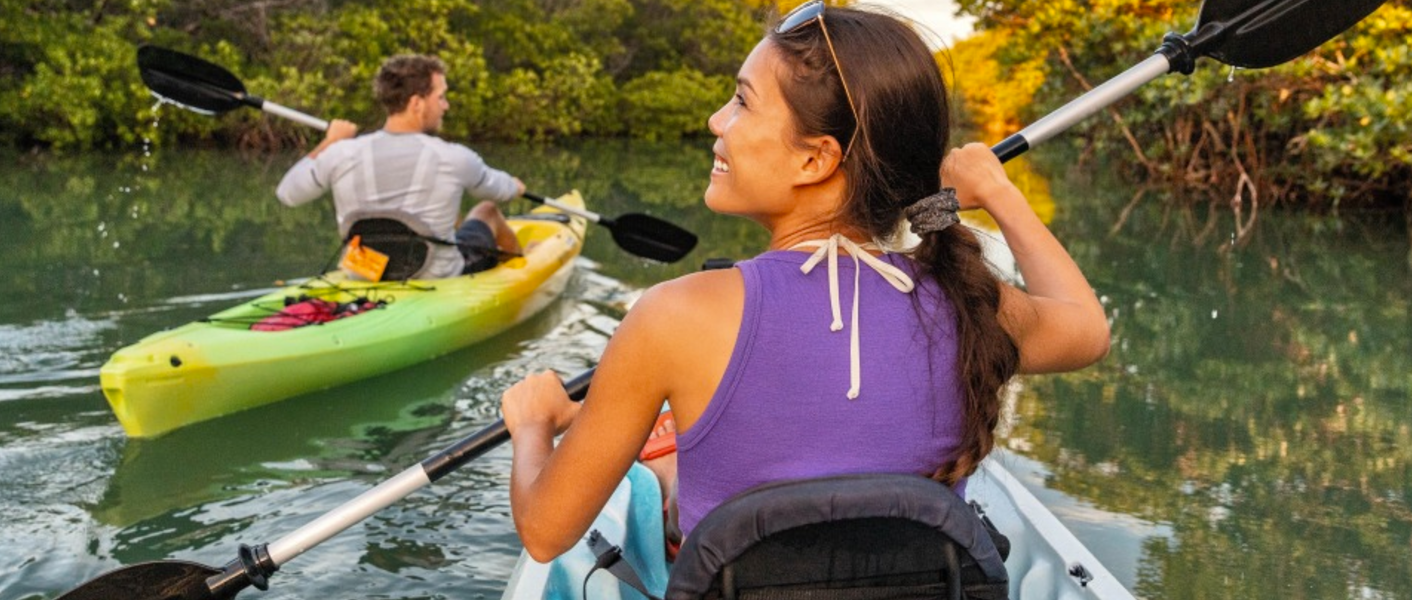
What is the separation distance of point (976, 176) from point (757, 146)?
414 mm

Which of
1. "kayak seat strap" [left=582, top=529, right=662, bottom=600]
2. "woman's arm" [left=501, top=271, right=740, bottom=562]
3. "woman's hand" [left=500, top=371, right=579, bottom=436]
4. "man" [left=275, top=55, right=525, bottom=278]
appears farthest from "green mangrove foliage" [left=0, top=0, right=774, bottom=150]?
"woman's arm" [left=501, top=271, right=740, bottom=562]

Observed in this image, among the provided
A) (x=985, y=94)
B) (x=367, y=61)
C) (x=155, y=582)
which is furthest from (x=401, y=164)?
(x=985, y=94)

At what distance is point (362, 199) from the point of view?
5352 millimetres

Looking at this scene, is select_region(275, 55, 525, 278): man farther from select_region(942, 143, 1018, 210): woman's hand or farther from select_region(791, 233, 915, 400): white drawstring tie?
select_region(791, 233, 915, 400): white drawstring tie

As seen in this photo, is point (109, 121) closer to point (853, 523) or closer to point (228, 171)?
point (228, 171)

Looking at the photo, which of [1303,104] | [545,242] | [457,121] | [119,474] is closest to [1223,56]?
[119,474]

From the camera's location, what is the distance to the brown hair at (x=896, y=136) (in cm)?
155

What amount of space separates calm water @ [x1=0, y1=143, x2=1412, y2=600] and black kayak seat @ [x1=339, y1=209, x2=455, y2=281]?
435mm

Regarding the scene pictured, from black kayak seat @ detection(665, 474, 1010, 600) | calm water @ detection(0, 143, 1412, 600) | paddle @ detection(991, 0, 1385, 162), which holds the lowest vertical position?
calm water @ detection(0, 143, 1412, 600)

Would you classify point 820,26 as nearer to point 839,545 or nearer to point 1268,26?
point 839,545

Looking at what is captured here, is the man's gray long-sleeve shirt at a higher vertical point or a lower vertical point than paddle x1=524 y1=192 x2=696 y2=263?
higher

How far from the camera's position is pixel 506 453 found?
13.8ft

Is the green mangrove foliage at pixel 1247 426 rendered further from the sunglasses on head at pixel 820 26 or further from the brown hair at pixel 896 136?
the sunglasses on head at pixel 820 26

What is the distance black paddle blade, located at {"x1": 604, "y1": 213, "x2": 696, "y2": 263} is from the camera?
5992 mm
